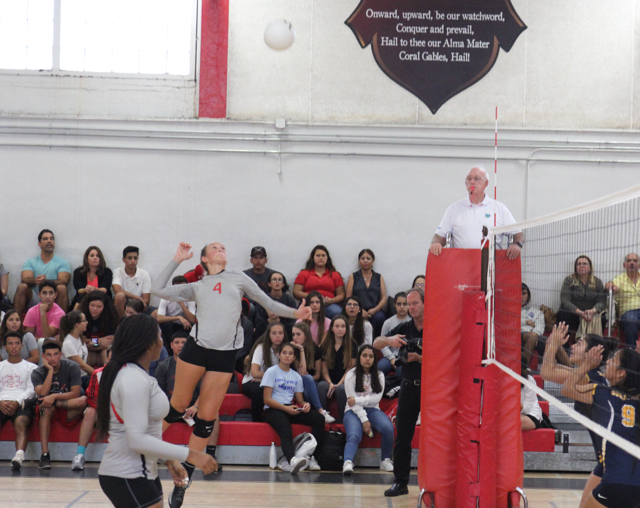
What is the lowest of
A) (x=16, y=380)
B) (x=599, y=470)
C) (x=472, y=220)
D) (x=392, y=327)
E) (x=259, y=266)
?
(x=16, y=380)

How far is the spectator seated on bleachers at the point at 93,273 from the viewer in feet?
34.7

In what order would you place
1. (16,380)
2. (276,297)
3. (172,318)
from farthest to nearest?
(276,297)
(172,318)
(16,380)

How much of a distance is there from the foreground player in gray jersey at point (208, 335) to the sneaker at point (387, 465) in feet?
9.15

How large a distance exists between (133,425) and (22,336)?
20.4 ft

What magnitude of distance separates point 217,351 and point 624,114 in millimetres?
8513

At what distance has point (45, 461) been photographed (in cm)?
765

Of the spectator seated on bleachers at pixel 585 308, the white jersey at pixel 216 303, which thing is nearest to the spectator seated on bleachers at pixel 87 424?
the white jersey at pixel 216 303

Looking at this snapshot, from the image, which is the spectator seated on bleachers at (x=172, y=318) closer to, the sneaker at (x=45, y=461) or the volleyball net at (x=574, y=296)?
the sneaker at (x=45, y=461)

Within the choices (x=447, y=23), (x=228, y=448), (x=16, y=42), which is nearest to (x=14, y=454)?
(x=228, y=448)

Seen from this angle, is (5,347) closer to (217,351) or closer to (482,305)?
(217,351)

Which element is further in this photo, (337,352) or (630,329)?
(337,352)

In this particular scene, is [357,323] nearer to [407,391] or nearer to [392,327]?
[392,327]

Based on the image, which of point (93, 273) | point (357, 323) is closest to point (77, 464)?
point (93, 273)

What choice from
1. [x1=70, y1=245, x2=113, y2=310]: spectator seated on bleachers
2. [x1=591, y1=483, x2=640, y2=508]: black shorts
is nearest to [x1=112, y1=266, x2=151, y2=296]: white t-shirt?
[x1=70, y1=245, x2=113, y2=310]: spectator seated on bleachers
